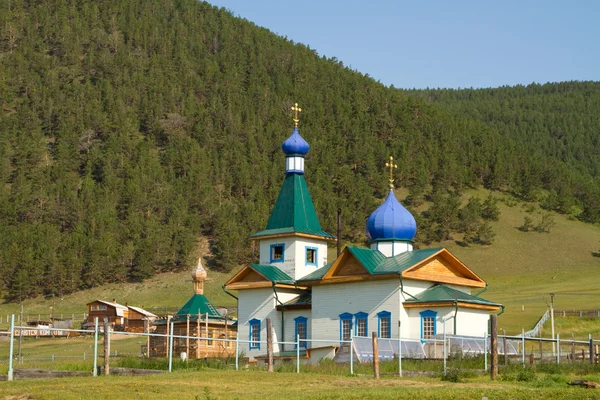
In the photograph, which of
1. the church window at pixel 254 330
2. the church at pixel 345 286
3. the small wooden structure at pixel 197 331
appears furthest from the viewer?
the small wooden structure at pixel 197 331

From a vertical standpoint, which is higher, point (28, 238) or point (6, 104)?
point (6, 104)

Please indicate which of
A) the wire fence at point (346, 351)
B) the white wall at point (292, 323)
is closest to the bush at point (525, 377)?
the wire fence at point (346, 351)

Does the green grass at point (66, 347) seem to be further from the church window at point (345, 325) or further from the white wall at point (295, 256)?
the church window at point (345, 325)

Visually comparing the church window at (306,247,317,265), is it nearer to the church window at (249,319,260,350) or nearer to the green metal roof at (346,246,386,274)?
the church window at (249,319,260,350)

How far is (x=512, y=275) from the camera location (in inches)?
4023

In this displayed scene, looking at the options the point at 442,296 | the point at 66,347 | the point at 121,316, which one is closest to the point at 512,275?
the point at 121,316

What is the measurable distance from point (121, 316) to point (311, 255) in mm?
35396

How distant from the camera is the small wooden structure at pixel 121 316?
75.5 m

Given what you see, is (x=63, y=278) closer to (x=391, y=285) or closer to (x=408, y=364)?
(x=391, y=285)

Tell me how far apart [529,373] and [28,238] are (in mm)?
90304

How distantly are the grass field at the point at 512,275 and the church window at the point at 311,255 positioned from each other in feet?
110

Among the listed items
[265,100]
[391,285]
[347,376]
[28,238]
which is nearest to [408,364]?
[347,376]

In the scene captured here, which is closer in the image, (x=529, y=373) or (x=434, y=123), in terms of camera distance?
(x=529, y=373)

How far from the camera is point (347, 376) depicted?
1128 inches
